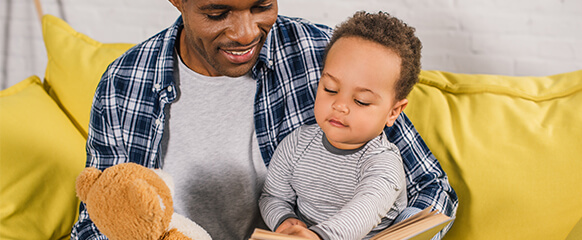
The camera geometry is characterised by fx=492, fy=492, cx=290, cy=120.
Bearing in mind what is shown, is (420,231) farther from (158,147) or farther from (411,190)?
(158,147)

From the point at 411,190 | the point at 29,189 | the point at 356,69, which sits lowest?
the point at 29,189

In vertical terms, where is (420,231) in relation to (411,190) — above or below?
above

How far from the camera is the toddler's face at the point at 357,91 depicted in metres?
0.78

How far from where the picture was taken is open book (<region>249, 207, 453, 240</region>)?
2.04 feet

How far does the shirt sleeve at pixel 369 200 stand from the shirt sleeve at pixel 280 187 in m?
0.16

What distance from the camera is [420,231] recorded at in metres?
0.64

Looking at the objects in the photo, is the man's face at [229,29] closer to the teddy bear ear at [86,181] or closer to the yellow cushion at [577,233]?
the teddy bear ear at [86,181]

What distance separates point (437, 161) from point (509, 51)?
600 mm

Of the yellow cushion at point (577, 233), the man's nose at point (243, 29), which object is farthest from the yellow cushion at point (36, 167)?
the yellow cushion at point (577, 233)

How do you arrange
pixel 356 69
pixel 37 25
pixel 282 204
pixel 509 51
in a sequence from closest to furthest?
1. pixel 356 69
2. pixel 282 204
3. pixel 509 51
4. pixel 37 25

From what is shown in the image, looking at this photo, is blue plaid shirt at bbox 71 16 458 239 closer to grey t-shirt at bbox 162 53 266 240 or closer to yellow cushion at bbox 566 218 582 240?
grey t-shirt at bbox 162 53 266 240

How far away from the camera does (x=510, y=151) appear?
3.46ft

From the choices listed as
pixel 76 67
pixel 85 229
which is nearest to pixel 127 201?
pixel 85 229

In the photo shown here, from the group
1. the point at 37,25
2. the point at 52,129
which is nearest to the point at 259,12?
the point at 52,129
